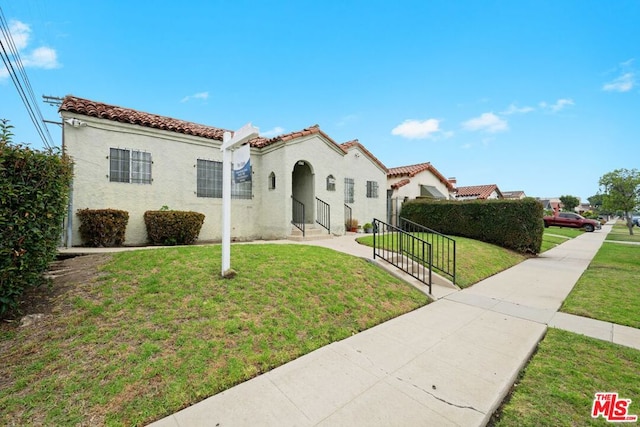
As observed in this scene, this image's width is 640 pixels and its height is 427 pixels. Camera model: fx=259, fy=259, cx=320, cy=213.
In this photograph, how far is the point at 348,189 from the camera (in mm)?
14828

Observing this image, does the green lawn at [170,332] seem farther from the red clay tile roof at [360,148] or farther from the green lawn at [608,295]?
the red clay tile roof at [360,148]

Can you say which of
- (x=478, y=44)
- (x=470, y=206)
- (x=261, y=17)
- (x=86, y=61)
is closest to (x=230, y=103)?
(x=261, y=17)

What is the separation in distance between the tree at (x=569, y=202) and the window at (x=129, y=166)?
83.1 m

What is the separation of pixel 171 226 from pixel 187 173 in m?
2.30

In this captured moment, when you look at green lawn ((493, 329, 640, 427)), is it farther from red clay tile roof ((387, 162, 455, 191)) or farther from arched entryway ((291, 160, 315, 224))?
red clay tile roof ((387, 162, 455, 191))

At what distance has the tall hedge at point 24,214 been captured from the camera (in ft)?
10.7

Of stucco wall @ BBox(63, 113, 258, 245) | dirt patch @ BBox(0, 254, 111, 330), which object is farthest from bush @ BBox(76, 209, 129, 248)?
dirt patch @ BBox(0, 254, 111, 330)

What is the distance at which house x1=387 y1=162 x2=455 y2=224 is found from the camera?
58.4 feet

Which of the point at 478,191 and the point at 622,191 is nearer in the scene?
the point at 622,191

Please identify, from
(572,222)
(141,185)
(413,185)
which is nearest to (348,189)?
(413,185)

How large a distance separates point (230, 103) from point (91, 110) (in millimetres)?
6753

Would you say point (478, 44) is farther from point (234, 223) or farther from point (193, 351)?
point (193, 351)
